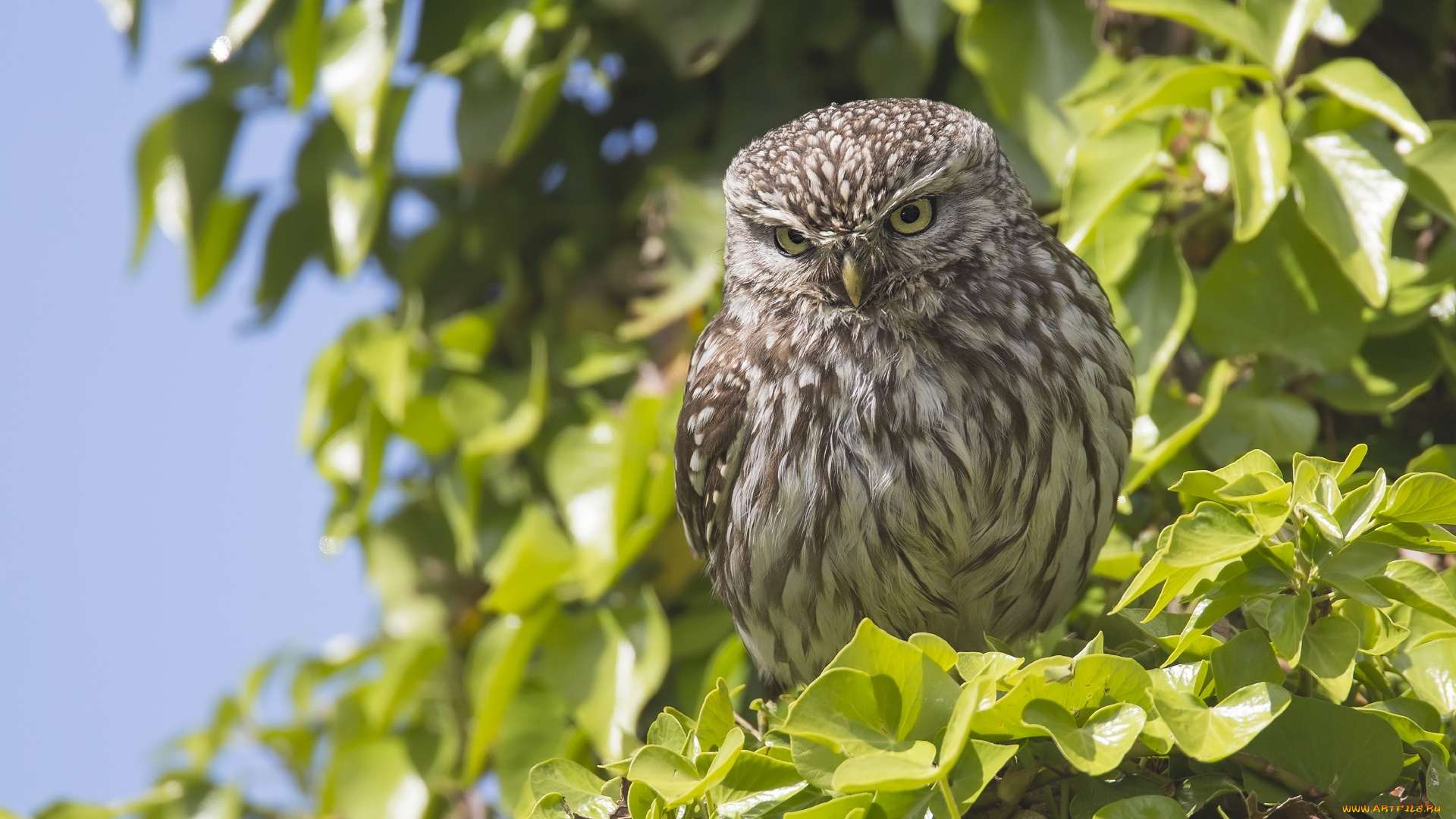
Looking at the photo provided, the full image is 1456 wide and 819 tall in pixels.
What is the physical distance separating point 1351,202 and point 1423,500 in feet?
3.26

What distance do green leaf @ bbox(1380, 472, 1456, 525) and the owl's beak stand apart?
92 cm

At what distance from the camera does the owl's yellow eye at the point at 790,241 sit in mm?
2055

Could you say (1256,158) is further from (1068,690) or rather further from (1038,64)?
(1068,690)

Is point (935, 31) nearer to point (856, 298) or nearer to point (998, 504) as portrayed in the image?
point (856, 298)

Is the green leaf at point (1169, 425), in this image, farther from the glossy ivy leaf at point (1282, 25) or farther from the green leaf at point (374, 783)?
the green leaf at point (374, 783)

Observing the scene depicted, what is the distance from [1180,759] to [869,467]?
2.46ft

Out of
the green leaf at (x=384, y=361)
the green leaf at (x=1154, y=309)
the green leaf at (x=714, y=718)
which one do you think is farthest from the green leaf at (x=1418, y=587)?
the green leaf at (x=384, y=361)

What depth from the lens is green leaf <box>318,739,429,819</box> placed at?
292cm

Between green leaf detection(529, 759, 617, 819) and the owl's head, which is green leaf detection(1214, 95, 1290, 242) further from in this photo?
green leaf detection(529, 759, 617, 819)

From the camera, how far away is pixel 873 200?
1931 millimetres

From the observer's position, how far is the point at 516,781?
262 centimetres

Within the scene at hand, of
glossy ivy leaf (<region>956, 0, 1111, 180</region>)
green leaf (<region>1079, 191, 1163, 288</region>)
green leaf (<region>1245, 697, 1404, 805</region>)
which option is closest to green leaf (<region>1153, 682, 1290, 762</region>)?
Result: green leaf (<region>1245, 697, 1404, 805</region>)

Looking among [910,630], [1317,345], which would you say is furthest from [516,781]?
[1317,345]

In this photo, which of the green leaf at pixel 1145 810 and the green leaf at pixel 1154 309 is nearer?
the green leaf at pixel 1145 810
